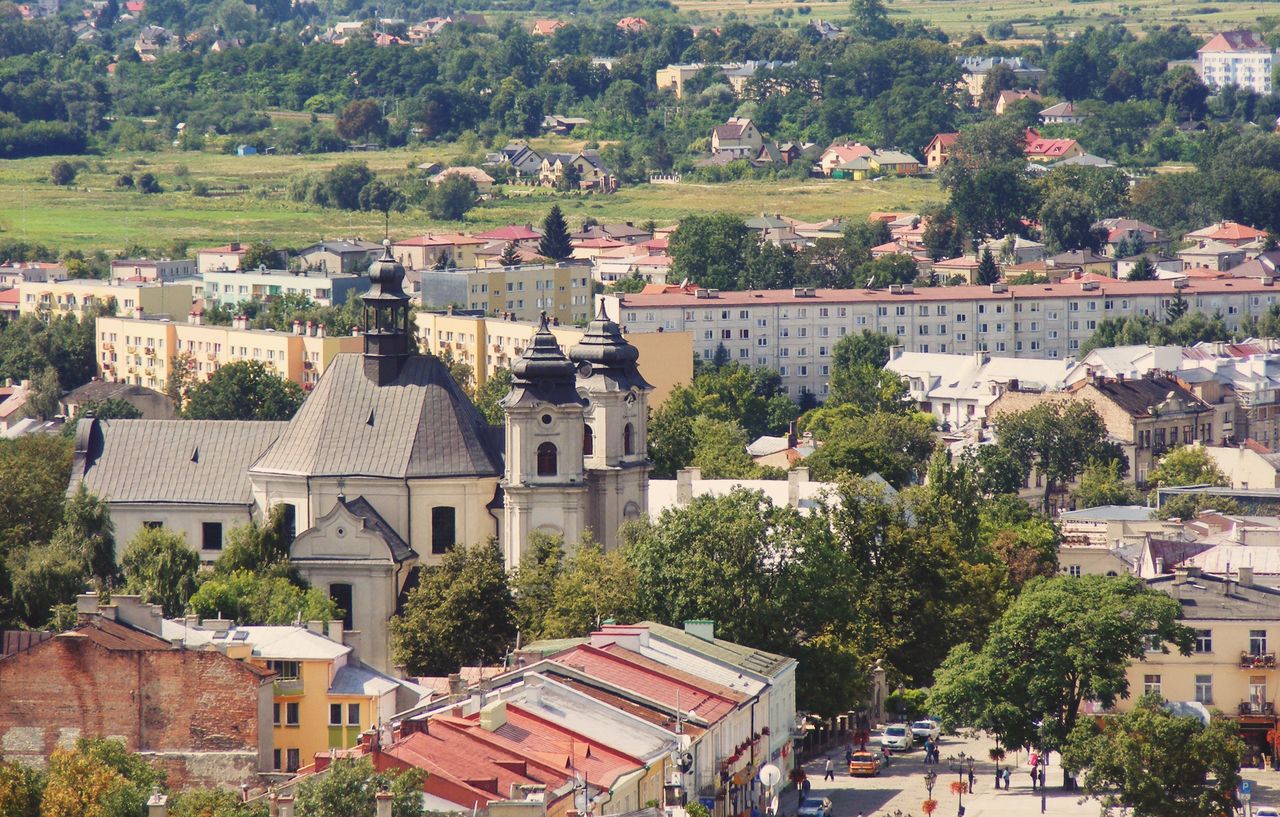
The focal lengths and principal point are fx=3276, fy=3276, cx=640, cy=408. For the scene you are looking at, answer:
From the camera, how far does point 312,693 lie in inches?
2240

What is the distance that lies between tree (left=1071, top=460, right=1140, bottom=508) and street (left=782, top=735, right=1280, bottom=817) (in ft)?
144

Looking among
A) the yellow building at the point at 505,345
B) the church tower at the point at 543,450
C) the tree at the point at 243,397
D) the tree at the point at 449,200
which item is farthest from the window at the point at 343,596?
the tree at the point at 449,200

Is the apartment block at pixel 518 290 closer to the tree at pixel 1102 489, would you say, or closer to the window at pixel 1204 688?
the tree at pixel 1102 489

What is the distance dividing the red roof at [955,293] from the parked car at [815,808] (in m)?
80.3

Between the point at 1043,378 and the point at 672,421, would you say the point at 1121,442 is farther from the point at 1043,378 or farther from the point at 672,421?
the point at 672,421

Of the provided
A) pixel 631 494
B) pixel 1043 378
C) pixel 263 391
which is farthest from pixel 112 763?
pixel 1043 378

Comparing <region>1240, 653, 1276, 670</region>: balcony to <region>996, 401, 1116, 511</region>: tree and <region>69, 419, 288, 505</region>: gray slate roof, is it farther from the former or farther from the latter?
<region>996, 401, 1116, 511</region>: tree

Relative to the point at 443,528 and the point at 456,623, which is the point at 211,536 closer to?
the point at 443,528

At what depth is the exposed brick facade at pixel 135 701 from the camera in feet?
179

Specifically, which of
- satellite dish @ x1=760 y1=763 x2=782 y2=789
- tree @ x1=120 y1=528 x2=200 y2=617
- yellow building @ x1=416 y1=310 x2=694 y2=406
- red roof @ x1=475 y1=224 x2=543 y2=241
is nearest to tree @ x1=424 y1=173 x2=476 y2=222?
red roof @ x1=475 y1=224 x2=543 y2=241

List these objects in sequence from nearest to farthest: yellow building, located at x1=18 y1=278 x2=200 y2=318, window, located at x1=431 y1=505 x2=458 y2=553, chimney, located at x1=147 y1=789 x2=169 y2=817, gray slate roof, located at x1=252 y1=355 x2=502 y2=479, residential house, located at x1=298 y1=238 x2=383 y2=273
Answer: chimney, located at x1=147 y1=789 x2=169 y2=817
window, located at x1=431 y1=505 x2=458 y2=553
gray slate roof, located at x1=252 y1=355 x2=502 y2=479
yellow building, located at x1=18 y1=278 x2=200 y2=318
residential house, located at x1=298 y1=238 x2=383 y2=273

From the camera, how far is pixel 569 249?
165 m

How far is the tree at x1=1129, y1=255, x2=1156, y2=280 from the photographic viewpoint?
166m

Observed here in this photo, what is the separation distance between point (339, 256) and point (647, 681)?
108596mm
